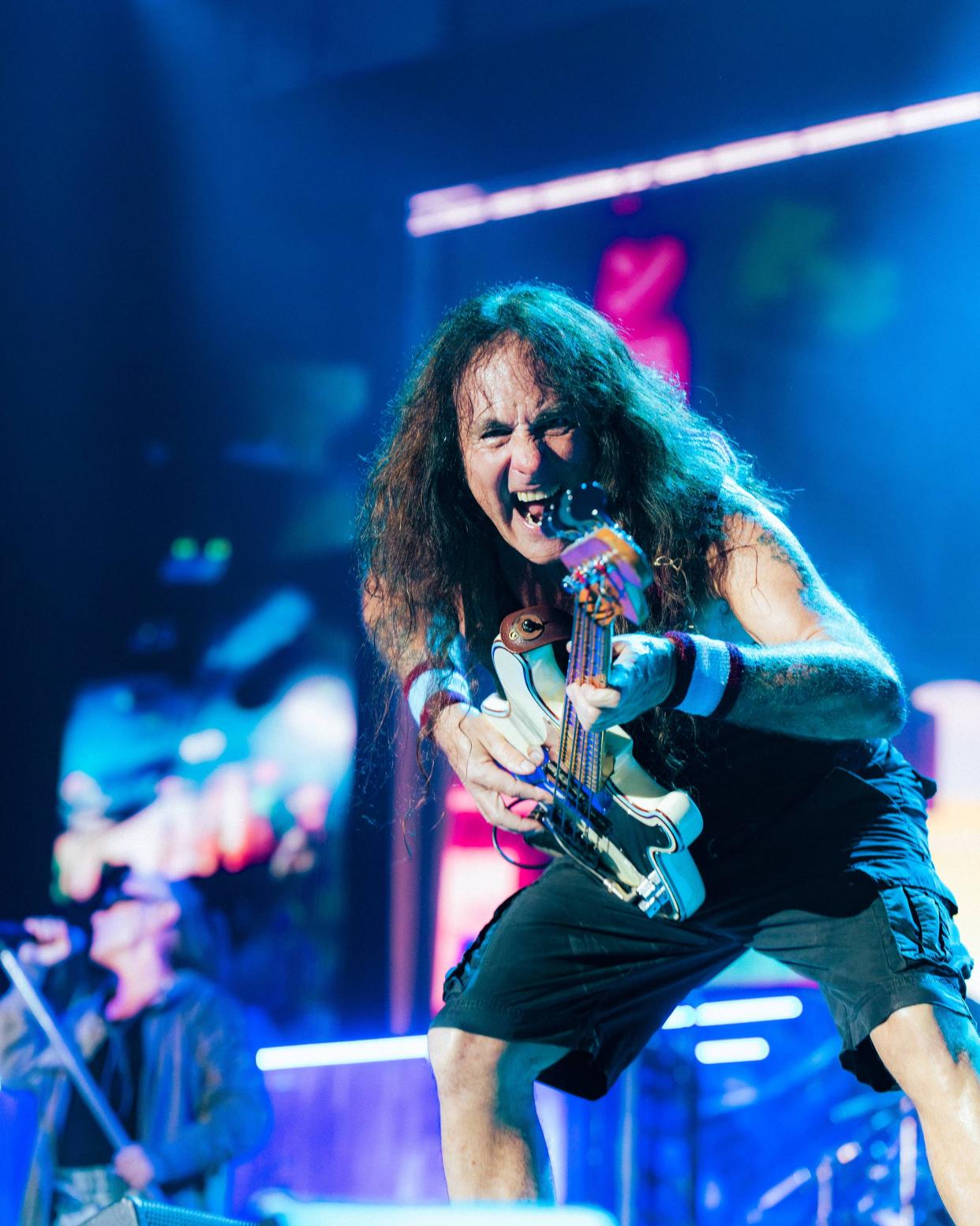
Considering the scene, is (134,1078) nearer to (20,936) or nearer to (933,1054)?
(20,936)

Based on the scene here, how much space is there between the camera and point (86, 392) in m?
5.99

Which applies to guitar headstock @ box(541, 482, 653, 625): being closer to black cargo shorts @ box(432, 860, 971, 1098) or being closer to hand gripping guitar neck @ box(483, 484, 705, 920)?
hand gripping guitar neck @ box(483, 484, 705, 920)

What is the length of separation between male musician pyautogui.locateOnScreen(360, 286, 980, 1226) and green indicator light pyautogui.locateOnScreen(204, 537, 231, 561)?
3.38 meters

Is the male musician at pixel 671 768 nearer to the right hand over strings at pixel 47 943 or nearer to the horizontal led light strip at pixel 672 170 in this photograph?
the horizontal led light strip at pixel 672 170

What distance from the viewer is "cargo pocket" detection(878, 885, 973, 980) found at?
7.60 feet

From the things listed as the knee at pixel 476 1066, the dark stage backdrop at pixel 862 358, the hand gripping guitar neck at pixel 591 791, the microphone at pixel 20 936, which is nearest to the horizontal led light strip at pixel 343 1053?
the microphone at pixel 20 936

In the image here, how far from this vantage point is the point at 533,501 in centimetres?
269

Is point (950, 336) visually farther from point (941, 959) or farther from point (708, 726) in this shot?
point (941, 959)

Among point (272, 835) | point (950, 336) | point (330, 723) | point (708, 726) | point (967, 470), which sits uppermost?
point (950, 336)

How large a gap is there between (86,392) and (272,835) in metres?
2.36

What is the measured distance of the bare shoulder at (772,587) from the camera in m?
2.45

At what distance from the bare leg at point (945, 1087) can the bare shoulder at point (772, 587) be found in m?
0.71

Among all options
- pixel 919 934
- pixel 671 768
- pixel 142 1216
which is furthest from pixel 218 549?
pixel 142 1216

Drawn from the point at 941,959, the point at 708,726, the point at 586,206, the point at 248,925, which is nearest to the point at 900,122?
the point at 586,206
